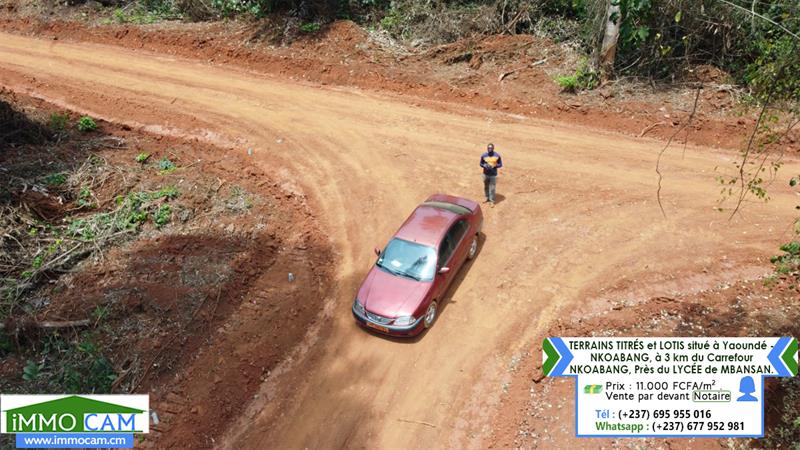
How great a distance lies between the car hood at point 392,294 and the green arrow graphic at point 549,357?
2.50 meters

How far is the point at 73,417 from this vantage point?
8820 millimetres

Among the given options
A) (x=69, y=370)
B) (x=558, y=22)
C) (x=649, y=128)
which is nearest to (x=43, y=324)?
(x=69, y=370)

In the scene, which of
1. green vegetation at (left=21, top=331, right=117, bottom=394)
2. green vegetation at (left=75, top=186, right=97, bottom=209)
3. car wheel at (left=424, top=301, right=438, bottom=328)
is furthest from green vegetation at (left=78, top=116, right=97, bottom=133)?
car wheel at (left=424, top=301, right=438, bottom=328)

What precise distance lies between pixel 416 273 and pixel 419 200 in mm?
3994

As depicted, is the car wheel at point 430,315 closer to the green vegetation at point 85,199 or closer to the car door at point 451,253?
the car door at point 451,253

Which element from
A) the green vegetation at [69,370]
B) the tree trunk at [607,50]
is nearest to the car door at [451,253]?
the green vegetation at [69,370]

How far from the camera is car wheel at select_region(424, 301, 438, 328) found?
10086mm

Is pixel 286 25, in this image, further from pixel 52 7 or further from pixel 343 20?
pixel 52 7

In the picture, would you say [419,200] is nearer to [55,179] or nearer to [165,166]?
[165,166]

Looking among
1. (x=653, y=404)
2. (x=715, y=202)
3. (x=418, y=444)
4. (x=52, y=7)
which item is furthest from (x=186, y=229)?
(x=52, y=7)

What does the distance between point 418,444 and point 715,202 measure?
1041 centimetres

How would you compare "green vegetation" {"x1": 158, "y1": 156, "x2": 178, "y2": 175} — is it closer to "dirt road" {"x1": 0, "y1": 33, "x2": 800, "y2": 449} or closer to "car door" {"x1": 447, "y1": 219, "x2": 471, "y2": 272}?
"dirt road" {"x1": 0, "y1": 33, "x2": 800, "y2": 449}

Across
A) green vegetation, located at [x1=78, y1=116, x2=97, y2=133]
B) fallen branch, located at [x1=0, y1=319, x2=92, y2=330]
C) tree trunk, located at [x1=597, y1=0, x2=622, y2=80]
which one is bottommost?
fallen branch, located at [x1=0, y1=319, x2=92, y2=330]

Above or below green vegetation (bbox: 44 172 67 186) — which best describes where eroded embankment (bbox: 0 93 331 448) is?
below
